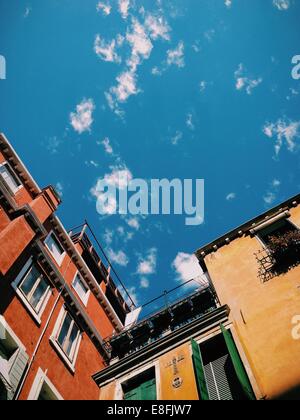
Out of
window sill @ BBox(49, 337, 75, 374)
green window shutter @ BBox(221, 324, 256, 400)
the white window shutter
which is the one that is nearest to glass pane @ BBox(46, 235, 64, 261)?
window sill @ BBox(49, 337, 75, 374)

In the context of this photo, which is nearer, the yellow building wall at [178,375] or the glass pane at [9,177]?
the yellow building wall at [178,375]

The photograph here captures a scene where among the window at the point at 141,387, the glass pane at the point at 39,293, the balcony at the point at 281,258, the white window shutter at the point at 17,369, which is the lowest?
the window at the point at 141,387

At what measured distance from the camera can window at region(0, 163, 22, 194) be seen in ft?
51.5

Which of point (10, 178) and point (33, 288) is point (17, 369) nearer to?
point (33, 288)

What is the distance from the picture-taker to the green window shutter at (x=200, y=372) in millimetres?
9219

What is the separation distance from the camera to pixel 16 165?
54.6 ft

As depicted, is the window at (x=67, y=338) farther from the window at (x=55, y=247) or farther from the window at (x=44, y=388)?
the window at (x=55, y=247)

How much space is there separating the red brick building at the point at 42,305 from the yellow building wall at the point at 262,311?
710 cm

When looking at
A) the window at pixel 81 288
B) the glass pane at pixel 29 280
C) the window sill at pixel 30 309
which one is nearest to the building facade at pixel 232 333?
the window sill at pixel 30 309

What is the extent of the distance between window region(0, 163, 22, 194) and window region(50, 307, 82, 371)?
6332mm

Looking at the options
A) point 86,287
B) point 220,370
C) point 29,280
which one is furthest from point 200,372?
point 86,287

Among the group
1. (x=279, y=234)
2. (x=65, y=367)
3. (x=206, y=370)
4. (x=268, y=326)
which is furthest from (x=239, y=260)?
(x=65, y=367)

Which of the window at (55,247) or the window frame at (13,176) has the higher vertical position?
the window frame at (13,176)

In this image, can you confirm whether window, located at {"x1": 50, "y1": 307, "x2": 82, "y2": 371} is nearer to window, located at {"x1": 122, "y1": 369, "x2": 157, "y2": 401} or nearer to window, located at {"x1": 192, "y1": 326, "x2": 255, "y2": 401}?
window, located at {"x1": 122, "y1": 369, "x2": 157, "y2": 401}
